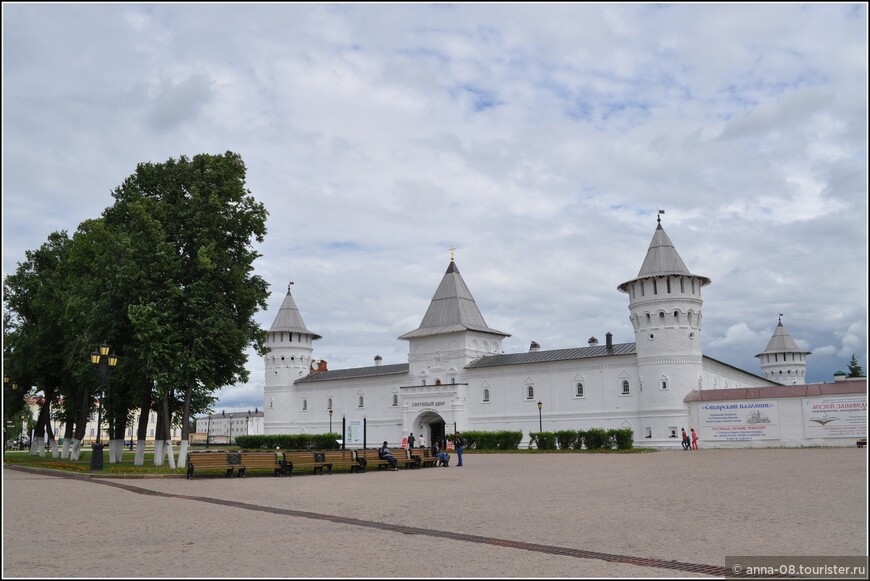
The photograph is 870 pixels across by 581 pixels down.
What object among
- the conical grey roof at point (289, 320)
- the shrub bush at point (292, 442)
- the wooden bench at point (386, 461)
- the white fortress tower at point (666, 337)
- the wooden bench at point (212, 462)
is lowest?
the shrub bush at point (292, 442)

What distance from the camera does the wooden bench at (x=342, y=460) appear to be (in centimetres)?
2566

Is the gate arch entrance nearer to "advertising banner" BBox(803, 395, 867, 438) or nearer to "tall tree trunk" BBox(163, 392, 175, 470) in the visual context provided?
"advertising banner" BBox(803, 395, 867, 438)

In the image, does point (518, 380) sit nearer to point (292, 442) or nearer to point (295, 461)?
point (292, 442)

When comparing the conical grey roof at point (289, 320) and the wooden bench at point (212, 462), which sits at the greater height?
the conical grey roof at point (289, 320)

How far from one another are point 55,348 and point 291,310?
31.5 meters

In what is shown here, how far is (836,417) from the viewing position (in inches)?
1537

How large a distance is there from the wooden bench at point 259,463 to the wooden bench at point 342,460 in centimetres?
212

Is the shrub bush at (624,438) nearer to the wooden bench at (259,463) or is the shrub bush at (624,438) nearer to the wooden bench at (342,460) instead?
the wooden bench at (342,460)

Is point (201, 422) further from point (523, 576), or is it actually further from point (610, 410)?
point (523, 576)

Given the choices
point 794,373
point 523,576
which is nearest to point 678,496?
point 523,576

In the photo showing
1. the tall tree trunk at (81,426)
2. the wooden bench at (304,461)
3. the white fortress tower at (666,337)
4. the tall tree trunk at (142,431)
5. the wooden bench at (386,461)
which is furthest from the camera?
the white fortress tower at (666,337)

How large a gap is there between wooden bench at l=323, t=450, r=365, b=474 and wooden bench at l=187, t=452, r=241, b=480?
11.9 ft

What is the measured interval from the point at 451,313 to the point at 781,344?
4221 centimetres

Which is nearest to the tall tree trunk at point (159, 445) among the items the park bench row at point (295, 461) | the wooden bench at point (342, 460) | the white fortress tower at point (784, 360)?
the park bench row at point (295, 461)
